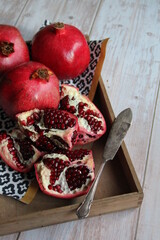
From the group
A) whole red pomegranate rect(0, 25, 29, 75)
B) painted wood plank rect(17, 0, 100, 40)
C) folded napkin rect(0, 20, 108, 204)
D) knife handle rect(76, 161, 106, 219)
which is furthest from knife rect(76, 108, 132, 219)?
painted wood plank rect(17, 0, 100, 40)

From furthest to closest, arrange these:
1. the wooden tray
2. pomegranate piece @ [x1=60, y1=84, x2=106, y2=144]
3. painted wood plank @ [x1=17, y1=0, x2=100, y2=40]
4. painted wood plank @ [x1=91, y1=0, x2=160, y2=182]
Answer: painted wood plank @ [x1=17, y1=0, x2=100, y2=40]
painted wood plank @ [x1=91, y1=0, x2=160, y2=182]
pomegranate piece @ [x1=60, y1=84, x2=106, y2=144]
the wooden tray

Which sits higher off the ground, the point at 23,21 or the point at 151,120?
the point at 23,21

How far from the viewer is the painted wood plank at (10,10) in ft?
3.87

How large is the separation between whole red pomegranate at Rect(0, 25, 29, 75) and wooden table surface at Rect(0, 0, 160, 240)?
0.28 m

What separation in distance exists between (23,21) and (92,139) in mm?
587

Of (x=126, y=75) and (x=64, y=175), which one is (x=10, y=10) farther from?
(x=64, y=175)

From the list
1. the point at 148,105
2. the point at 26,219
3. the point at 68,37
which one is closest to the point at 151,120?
the point at 148,105

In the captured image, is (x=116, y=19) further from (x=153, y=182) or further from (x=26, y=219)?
(x=26, y=219)

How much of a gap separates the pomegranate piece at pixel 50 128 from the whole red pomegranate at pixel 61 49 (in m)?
0.16

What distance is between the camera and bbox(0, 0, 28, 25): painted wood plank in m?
1.18

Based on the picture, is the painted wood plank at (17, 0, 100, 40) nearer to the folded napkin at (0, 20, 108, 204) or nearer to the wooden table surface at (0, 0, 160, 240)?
the wooden table surface at (0, 0, 160, 240)

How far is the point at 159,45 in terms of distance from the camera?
1122 millimetres

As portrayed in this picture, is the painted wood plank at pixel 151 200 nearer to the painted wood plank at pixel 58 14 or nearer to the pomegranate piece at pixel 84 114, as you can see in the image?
the pomegranate piece at pixel 84 114

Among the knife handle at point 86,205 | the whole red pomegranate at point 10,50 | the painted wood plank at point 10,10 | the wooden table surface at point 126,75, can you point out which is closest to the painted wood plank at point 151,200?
the wooden table surface at point 126,75
